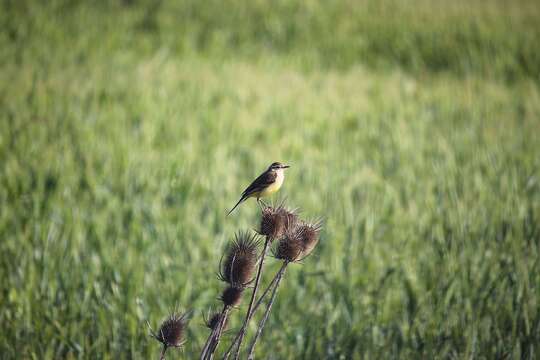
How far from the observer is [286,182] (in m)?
4.46

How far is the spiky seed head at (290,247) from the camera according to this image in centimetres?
149

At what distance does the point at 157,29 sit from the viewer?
8.91 metres

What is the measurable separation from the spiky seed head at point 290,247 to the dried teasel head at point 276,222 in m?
0.02

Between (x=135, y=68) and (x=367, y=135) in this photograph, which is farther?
(x=135, y=68)

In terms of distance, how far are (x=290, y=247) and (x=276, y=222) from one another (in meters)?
0.09

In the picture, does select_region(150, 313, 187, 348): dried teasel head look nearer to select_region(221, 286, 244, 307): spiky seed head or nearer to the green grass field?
select_region(221, 286, 244, 307): spiky seed head

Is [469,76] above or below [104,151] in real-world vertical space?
above

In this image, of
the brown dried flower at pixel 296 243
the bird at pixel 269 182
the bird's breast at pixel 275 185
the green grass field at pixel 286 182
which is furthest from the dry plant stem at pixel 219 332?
the green grass field at pixel 286 182

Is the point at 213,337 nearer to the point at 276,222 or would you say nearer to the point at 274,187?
the point at 276,222

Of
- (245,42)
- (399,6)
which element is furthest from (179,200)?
(399,6)

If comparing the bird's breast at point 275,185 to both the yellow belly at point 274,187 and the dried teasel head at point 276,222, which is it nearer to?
the yellow belly at point 274,187

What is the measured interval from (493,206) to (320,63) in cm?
513

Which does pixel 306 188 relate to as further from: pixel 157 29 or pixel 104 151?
pixel 157 29

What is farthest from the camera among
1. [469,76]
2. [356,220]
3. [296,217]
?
[469,76]
